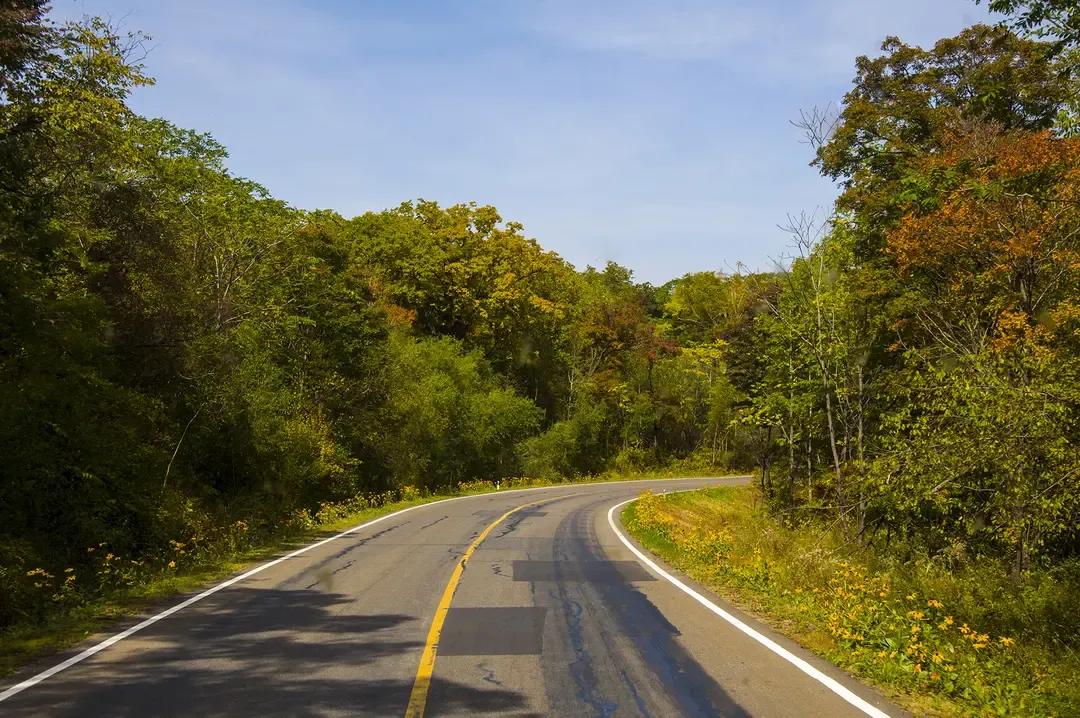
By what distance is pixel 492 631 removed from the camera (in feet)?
27.9

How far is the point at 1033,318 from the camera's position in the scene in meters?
13.7

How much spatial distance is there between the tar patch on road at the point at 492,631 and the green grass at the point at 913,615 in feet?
9.55

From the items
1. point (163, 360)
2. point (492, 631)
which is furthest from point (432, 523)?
point (492, 631)

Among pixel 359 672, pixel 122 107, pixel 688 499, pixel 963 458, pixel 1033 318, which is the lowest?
pixel 688 499

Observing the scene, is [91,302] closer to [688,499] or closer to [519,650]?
[519,650]

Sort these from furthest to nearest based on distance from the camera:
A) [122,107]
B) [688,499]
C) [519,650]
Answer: [688,499]
[122,107]
[519,650]

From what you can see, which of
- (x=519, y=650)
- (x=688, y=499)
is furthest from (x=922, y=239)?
(x=688, y=499)

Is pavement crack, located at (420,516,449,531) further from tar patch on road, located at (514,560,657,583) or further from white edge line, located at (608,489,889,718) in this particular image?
white edge line, located at (608,489,889,718)

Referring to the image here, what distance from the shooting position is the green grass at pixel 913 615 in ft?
21.2

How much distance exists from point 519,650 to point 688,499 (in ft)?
103

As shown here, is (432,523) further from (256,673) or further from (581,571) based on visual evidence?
(256,673)

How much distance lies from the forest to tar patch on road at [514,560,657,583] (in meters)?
4.07

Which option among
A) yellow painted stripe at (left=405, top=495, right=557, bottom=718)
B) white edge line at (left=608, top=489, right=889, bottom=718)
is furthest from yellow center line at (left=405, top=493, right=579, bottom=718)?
white edge line at (left=608, top=489, right=889, bottom=718)

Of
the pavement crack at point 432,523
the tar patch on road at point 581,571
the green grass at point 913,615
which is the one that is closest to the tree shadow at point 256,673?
the green grass at point 913,615
